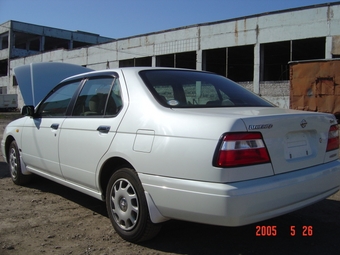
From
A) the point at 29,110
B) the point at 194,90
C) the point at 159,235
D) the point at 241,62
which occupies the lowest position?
the point at 159,235

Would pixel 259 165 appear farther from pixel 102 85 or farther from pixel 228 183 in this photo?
pixel 102 85

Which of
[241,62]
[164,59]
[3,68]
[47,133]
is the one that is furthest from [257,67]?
[3,68]

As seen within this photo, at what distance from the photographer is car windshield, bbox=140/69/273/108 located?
323cm

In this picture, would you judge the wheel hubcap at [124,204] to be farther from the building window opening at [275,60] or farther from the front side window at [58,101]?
the building window opening at [275,60]

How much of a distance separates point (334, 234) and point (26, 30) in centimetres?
4565

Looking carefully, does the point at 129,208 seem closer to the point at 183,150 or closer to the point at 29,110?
the point at 183,150

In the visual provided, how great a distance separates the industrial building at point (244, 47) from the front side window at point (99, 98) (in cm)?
1642

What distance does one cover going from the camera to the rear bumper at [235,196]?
238 cm

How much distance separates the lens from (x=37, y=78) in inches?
262

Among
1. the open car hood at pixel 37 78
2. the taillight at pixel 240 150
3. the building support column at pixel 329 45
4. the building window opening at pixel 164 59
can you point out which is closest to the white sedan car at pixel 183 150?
the taillight at pixel 240 150

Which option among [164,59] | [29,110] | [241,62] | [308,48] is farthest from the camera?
[241,62]

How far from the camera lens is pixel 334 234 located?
3.31m

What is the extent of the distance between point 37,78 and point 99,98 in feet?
11.6

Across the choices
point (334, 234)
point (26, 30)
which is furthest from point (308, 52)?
point (26, 30)
